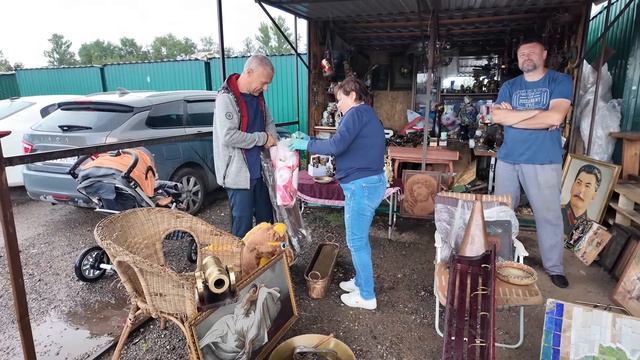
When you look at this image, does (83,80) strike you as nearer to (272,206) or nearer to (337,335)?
(272,206)

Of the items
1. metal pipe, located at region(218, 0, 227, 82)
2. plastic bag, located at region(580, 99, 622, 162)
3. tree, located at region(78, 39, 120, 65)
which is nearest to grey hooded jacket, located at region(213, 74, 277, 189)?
metal pipe, located at region(218, 0, 227, 82)

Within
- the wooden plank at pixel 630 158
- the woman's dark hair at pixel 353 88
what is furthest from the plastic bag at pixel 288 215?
the wooden plank at pixel 630 158

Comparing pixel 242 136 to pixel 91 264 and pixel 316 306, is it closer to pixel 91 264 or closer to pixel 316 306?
pixel 316 306

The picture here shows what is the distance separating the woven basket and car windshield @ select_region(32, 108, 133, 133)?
412cm

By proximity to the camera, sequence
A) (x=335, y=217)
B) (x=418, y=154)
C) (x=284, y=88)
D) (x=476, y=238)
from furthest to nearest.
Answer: (x=284, y=88)
(x=418, y=154)
(x=335, y=217)
(x=476, y=238)

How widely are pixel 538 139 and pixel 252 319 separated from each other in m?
2.56

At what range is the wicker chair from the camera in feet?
5.74

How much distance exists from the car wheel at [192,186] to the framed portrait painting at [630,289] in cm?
450

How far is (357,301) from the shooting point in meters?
2.86

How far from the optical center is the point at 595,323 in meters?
1.95

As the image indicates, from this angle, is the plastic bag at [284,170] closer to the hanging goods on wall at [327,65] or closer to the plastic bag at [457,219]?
the plastic bag at [457,219]

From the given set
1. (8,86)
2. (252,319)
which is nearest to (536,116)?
(252,319)

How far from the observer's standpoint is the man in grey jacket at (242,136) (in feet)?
8.62

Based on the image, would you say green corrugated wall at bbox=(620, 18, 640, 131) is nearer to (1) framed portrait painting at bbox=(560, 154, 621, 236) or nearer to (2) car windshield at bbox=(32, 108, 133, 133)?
(1) framed portrait painting at bbox=(560, 154, 621, 236)
